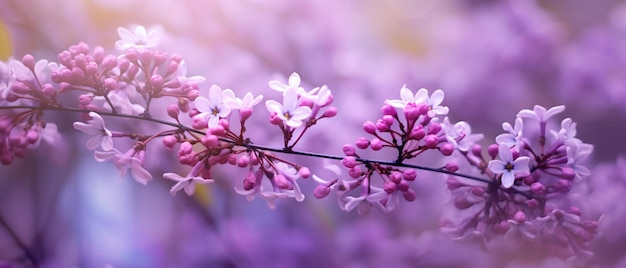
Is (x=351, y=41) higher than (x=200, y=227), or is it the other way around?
(x=351, y=41)

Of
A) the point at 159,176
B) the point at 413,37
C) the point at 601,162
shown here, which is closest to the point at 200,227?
the point at 159,176

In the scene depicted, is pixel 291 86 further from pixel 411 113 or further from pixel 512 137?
pixel 512 137

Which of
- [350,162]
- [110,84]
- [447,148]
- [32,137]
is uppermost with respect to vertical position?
[447,148]

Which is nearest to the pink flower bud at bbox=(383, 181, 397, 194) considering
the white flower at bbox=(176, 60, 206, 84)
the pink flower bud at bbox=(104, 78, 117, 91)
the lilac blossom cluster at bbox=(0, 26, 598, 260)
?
the lilac blossom cluster at bbox=(0, 26, 598, 260)

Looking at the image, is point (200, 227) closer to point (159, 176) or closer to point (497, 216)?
point (159, 176)

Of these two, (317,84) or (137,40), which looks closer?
(137,40)

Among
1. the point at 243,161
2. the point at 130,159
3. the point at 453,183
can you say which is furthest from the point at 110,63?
the point at 453,183

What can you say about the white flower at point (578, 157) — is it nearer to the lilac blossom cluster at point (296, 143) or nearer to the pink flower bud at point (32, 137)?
the lilac blossom cluster at point (296, 143)

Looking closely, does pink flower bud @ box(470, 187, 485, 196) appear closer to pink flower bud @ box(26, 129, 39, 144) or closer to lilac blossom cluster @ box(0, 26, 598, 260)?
lilac blossom cluster @ box(0, 26, 598, 260)
